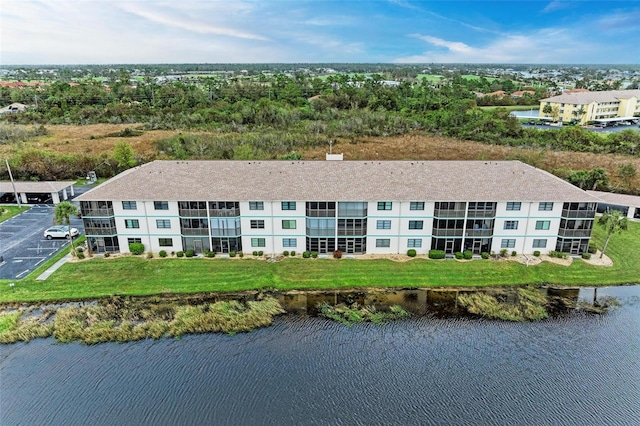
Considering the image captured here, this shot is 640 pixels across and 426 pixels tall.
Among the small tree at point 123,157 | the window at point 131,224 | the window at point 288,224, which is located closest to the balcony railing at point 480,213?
the window at point 288,224

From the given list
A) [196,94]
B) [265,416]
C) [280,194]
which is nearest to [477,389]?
[265,416]

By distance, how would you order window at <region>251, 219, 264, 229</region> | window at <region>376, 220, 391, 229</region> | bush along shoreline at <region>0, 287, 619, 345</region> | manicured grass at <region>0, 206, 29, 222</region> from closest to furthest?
bush along shoreline at <region>0, 287, 619, 345</region>
window at <region>376, 220, 391, 229</region>
window at <region>251, 219, 264, 229</region>
manicured grass at <region>0, 206, 29, 222</region>

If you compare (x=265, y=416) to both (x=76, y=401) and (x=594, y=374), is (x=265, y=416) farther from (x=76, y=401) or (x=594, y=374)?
(x=594, y=374)

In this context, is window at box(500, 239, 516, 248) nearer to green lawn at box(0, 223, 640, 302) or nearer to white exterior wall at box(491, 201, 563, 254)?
white exterior wall at box(491, 201, 563, 254)

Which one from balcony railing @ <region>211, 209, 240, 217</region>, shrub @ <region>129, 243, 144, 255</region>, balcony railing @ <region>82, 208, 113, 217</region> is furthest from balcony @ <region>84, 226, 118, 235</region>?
balcony railing @ <region>211, 209, 240, 217</region>

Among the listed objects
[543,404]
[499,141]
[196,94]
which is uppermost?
[196,94]

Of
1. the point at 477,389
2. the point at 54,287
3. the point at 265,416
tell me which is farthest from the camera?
the point at 54,287

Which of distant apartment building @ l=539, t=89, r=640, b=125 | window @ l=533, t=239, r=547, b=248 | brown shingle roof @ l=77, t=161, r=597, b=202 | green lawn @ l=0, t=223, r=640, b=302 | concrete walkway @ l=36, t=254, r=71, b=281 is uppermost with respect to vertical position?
distant apartment building @ l=539, t=89, r=640, b=125
